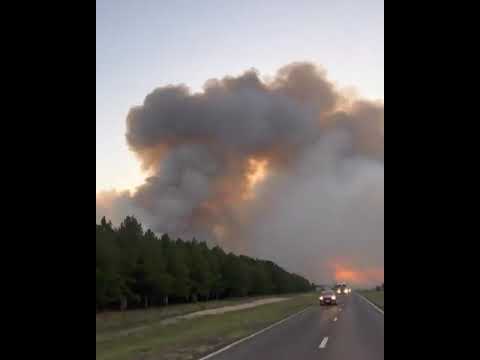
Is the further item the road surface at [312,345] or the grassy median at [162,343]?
the grassy median at [162,343]

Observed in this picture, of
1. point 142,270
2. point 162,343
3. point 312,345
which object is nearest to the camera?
point 312,345

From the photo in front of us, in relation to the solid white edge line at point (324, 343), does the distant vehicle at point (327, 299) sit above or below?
below

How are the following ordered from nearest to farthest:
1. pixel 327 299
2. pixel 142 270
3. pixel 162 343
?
pixel 162 343
pixel 327 299
pixel 142 270

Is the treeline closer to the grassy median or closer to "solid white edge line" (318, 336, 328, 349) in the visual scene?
the grassy median

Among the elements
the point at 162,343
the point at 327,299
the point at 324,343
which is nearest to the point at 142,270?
the point at 327,299

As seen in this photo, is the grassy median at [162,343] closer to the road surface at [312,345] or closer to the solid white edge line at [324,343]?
the road surface at [312,345]

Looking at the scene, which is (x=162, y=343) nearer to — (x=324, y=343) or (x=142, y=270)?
(x=324, y=343)

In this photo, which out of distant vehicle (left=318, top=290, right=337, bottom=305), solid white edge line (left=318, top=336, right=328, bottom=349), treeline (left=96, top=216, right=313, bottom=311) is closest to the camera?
solid white edge line (left=318, top=336, right=328, bottom=349)

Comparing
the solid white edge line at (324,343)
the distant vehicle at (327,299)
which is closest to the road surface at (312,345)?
the solid white edge line at (324,343)

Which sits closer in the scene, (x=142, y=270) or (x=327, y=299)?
(x=327, y=299)

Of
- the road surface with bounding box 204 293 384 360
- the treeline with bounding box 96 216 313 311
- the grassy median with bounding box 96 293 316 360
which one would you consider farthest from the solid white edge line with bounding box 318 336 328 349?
the treeline with bounding box 96 216 313 311

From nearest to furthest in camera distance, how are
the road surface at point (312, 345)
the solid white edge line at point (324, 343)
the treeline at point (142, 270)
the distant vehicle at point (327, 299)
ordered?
the road surface at point (312, 345) → the solid white edge line at point (324, 343) → the distant vehicle at point (327, 299) → the treeline at point (142, 270)
